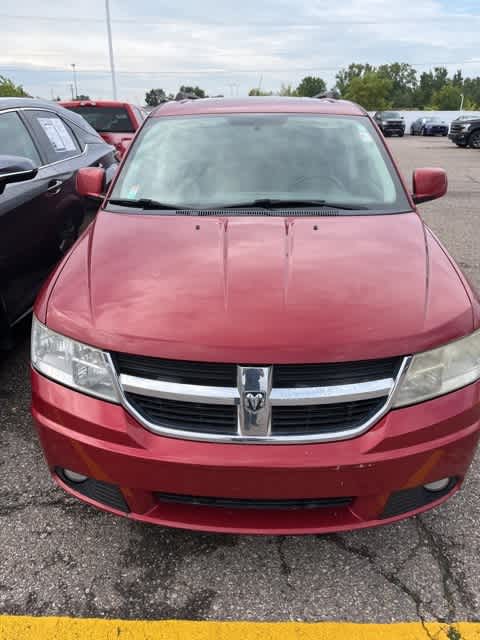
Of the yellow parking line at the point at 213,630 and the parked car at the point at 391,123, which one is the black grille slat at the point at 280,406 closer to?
the yellow parking line at the point at 213,630

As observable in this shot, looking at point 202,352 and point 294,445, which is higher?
point 202,352

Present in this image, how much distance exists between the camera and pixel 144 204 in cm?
288

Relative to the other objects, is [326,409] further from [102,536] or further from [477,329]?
[102,536]

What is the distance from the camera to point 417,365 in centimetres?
188

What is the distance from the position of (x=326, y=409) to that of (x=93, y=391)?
0.78 meters

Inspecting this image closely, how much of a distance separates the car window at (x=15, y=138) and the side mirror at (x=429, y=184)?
2545mm

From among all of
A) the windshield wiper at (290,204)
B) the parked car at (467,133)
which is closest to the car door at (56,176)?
the windshield wiper at (290,204)

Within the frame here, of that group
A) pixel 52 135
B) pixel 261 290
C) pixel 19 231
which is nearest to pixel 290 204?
pixel 261 290

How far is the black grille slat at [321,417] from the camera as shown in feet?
6.01

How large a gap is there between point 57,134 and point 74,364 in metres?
3.29

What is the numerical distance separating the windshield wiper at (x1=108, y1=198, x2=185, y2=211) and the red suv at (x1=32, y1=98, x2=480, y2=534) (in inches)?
24.1

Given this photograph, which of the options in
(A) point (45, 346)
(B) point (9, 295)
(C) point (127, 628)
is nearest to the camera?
(C) point (127, 628)

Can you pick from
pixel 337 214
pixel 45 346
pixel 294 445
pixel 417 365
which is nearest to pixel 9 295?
pixel 45 346

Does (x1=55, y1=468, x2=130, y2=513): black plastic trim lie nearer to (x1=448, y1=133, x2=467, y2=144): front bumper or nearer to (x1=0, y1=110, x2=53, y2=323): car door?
(x1=0, y1=110, x2=53, y2=323): car door
